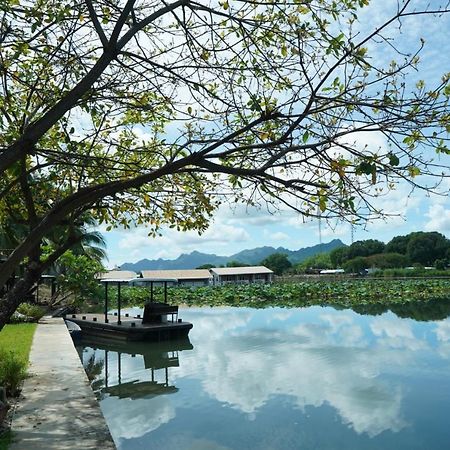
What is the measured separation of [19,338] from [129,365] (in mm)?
3130

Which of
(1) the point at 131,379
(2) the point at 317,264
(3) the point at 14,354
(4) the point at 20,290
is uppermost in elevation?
(2) the point at 317,264

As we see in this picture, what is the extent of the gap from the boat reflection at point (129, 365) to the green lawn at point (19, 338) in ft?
5.74

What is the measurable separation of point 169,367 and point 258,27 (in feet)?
36.3

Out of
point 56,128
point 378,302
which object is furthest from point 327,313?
point 56,128

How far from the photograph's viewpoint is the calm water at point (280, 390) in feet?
27.7

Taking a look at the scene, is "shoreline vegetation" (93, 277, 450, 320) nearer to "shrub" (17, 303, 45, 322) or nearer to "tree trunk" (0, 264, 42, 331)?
"shrub" (17, 303, 45, 322)

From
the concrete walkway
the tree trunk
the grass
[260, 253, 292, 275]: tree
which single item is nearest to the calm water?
the concrete walkway

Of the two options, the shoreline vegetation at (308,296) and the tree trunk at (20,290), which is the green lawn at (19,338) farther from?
the shoreline vegetation at (308,296)

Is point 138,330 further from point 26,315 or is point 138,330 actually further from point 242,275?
point 242,275

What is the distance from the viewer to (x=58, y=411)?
696cm

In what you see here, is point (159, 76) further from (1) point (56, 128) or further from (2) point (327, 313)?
(2) point (327, 313)

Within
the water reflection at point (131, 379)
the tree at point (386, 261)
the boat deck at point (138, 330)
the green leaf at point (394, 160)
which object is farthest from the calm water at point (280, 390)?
the tree at point (386, 261)

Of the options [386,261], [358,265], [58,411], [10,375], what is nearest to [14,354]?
[10,375]

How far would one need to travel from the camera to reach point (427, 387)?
11477 mm
